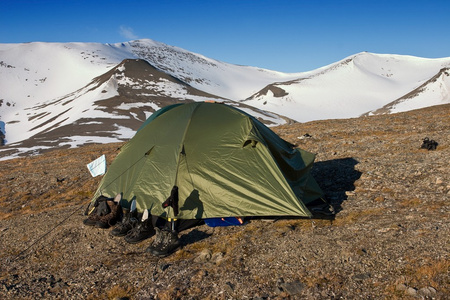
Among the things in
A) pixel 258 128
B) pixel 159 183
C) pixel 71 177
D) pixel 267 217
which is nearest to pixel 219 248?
pixel 267 217

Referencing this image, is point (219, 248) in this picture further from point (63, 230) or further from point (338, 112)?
point (338, 112)

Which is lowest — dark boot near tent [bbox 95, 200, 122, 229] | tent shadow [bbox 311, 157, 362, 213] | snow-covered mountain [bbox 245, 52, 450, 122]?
dark boot near tent [bbox 95, 200, 122, 229]

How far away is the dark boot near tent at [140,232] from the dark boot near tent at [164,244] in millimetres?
814

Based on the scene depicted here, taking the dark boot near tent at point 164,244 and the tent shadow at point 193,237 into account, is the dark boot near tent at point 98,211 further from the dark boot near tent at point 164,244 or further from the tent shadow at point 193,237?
the tent shadow at point 193,237

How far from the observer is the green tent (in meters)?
8.73

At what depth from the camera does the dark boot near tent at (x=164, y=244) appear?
7.55 metres

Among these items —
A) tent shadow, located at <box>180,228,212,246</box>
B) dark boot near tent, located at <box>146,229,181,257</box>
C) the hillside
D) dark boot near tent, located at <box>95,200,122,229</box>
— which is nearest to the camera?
the hillside

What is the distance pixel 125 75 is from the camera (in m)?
130

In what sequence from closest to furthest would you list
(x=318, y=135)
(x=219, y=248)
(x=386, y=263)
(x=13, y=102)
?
(x=386, y=263), (x=219, y=248), (x=318, y=135), (x=13, y=102)

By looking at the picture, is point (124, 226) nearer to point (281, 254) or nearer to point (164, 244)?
point (164, 244)

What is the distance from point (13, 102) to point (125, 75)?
64.7 m

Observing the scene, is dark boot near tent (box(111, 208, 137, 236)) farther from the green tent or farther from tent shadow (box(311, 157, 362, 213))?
tent shadow (box(311, 157, 362, 213))

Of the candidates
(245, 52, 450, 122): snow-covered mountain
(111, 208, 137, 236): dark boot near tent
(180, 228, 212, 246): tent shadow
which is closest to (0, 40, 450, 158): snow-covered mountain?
(245, 52, 450, 122): snow-covered mountain

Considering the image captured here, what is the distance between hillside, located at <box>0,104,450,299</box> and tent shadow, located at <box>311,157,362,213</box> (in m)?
0.07
